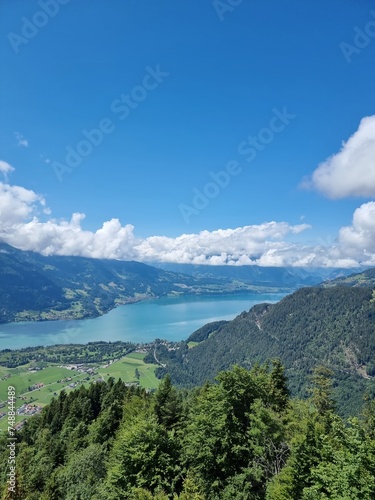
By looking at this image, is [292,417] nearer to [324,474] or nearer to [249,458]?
[249,458]

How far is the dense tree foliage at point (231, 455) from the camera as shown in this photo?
570 inches

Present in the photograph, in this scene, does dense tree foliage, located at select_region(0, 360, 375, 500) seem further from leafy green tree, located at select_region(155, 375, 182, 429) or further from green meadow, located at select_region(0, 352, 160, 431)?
green meadow, located at select_region(0, 352, 160, 431)

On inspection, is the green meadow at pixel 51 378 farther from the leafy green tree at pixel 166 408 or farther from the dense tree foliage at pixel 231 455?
the dense tree foliage at pixel 231 455

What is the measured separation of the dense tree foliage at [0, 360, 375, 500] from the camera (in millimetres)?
14472

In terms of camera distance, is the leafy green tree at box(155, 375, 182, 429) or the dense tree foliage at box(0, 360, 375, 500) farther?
the leafy green tree at box(155, 375, 182, 429)

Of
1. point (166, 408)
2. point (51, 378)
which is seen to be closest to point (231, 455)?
point (166, 408)

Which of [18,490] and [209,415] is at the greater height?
[209,415]

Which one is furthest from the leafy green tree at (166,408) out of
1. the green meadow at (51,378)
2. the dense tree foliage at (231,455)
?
the green meadow at (51,378)

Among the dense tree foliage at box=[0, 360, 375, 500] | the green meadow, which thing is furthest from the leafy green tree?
the green meadow

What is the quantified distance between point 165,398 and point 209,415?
11718mm

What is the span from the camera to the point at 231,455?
2233 centimetres

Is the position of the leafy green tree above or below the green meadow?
above

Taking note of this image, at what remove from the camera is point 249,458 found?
22.3 meters

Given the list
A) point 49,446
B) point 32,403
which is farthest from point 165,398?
point 32,403
